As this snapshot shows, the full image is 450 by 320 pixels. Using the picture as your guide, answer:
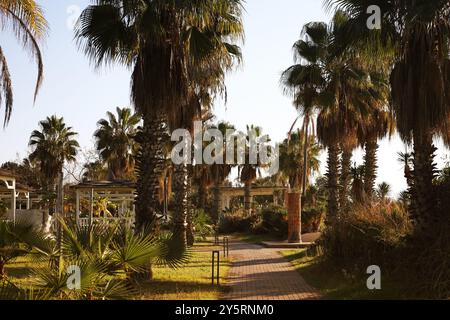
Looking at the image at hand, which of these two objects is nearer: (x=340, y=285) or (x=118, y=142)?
(x=340, y=285)

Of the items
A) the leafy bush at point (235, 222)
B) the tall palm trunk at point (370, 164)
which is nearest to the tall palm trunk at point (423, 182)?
the tall palm trunk at point (370, 164)

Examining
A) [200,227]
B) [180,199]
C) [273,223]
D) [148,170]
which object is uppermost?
[148,170]

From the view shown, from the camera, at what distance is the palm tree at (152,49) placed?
14.8 metres

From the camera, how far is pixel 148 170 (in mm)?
15492

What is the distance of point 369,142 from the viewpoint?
96.7ft

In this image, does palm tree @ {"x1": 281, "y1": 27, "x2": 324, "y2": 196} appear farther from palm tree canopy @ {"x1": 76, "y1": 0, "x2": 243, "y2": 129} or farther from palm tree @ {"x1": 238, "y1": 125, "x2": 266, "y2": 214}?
palm tree @ {"x1": 238, "y1": 125, "x2": 266, "y2": 214}

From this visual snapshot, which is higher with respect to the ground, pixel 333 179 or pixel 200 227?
pixel 333 179

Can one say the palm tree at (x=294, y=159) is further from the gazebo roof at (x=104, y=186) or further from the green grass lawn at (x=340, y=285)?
the green grass lawn at (x=340, y=285)

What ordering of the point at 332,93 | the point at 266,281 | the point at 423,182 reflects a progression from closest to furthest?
the point at 423,182 < the point at 266,281 < the point at 332,93

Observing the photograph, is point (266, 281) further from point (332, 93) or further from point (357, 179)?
point (357, 179)

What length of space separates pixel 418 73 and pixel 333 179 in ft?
40.7

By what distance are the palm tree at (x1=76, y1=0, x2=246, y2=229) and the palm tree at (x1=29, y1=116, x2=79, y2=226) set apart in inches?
1180

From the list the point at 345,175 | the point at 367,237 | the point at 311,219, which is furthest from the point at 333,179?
the point at 367,237
